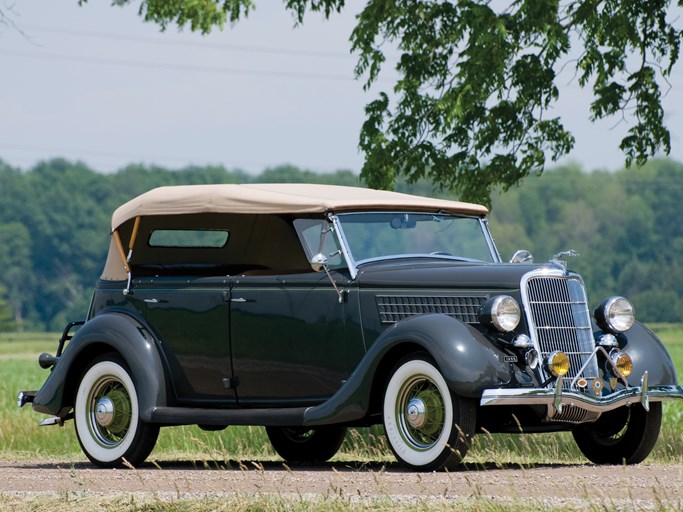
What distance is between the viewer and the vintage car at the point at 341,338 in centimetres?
887

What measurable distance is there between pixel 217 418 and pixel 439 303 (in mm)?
1893

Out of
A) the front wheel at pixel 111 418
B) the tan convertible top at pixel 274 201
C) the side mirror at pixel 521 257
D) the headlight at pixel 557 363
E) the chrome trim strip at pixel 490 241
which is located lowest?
the front wheel at pixel 111 418

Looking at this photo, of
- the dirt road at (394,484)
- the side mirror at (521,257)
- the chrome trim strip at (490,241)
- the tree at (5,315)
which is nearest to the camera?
the dirt road at (394,484)

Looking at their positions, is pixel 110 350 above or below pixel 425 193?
below

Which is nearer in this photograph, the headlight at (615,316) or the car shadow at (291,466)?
the headlight at (615,316)

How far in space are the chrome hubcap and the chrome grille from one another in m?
0.87

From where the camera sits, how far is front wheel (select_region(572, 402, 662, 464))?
9.68 m

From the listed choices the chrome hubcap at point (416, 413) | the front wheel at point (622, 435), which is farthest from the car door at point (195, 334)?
the front wheel at point (622, 435)

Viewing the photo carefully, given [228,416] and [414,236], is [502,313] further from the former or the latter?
[228,416]

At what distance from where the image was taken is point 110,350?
10773mm

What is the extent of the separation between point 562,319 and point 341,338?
5.05ft

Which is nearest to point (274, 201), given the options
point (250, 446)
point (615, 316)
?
point (615, 316)

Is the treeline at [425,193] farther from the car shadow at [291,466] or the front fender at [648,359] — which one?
the front fender at [648,359]

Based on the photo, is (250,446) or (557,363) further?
(250,446)
